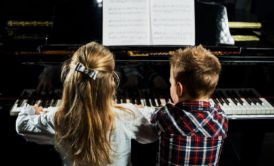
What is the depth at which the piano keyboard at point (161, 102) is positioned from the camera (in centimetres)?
245

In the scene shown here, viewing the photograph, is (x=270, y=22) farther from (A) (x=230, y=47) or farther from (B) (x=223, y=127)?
(B) (x=223, y=127)

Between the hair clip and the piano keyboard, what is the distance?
0.82 meters

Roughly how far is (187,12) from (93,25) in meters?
0.66

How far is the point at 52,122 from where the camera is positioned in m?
1.79

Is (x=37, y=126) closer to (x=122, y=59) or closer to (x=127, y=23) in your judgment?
(x=122, y=59)

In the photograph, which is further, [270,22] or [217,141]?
[270,22]

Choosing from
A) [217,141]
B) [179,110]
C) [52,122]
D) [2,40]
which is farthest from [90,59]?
[2,40]

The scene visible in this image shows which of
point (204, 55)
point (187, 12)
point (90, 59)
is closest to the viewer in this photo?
point (90, 59)

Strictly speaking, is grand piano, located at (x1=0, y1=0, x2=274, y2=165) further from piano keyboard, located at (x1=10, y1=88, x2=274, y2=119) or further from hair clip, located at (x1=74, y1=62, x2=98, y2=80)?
hair clip, located at (x1=74, y1=62, x2=98, y2=80)

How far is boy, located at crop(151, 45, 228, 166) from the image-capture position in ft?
5.69

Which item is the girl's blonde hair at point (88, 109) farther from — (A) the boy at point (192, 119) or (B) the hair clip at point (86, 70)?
(A) the boy at point (192, 119)

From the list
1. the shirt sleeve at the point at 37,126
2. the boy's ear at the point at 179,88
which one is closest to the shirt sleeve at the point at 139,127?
the boy's ear at the point at 179,88

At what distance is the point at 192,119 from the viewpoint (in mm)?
1735

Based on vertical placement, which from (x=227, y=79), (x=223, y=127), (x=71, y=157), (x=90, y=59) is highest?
(x=90, y=59)
